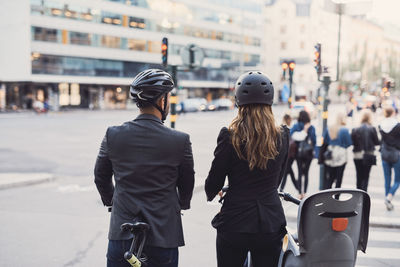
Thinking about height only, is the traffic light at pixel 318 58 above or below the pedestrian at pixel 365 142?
above

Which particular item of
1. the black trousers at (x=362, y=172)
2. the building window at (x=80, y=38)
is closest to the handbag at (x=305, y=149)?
the black trousers at (x=362, y=172)

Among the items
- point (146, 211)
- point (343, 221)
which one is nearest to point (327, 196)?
point (343, 221)

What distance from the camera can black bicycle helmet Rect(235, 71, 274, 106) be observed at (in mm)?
2984

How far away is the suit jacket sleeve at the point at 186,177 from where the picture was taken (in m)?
2.74

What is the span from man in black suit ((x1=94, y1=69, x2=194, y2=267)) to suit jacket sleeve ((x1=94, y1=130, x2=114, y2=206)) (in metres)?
0.04

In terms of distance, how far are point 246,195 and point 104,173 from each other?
2.81 ft

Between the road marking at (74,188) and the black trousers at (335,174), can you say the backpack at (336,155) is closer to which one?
the black trousers at (335,174)

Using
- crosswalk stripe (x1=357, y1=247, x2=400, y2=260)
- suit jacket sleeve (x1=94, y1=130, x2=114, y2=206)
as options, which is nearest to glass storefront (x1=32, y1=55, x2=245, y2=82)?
crosswalk stripe (x1=357, y1=247, x2=400, y2=260)

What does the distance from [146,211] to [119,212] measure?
0.18 m

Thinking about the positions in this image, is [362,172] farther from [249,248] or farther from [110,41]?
[110,41]

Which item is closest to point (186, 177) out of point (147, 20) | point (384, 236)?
point (384, 236)

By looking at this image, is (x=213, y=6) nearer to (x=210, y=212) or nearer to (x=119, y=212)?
(x=210, y=212)

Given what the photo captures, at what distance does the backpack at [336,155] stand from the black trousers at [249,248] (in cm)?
596

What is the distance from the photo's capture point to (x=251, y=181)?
2898 millimetres
